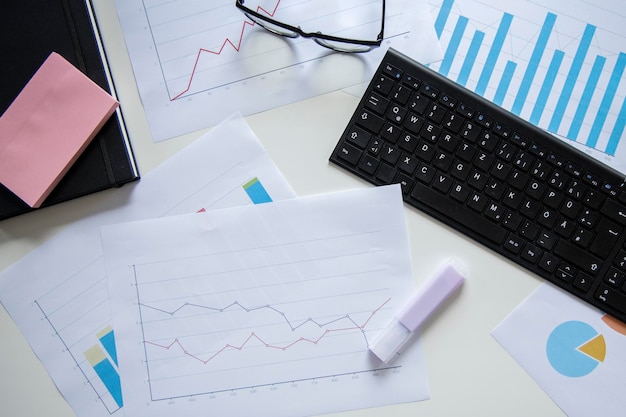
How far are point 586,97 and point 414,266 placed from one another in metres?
0.29

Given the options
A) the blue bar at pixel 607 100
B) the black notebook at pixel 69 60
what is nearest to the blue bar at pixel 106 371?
the black notebook at pixel 69 60

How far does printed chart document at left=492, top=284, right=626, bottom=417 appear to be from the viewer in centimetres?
64

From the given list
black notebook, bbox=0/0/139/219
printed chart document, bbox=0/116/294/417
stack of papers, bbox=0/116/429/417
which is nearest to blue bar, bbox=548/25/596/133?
stack of papers, bbox=0/116/429/417

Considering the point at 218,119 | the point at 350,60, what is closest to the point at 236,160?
the point at 218,119

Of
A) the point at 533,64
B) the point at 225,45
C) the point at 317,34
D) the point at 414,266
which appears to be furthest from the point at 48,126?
the point at 533,64

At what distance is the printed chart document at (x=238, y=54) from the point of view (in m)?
0.67

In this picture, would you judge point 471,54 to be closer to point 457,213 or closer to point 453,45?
point 453,45

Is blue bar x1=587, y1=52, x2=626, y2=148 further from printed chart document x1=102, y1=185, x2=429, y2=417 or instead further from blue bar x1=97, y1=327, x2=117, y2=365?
blue bar x1=97, y1=327, x2=117, y2=365

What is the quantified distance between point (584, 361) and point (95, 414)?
1.86 ft

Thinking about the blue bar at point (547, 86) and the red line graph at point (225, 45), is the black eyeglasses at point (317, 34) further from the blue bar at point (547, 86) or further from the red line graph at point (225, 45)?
the blue bar at point (547, 86)

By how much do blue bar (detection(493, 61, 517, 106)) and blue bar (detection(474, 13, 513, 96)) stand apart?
2 centimetres

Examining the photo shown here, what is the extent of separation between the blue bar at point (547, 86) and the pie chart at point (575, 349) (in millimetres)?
247

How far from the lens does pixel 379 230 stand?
66 cm

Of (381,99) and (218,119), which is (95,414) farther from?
(381,99)
